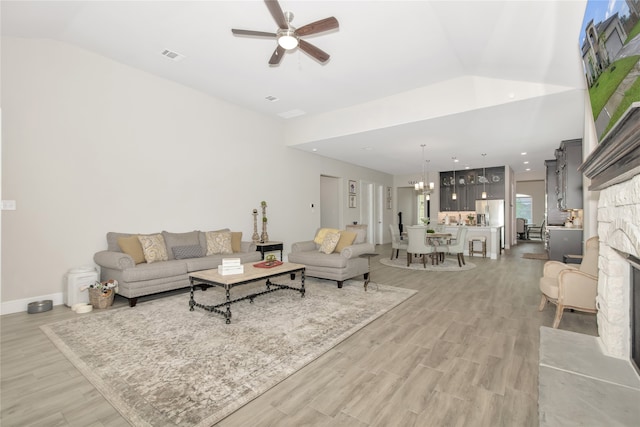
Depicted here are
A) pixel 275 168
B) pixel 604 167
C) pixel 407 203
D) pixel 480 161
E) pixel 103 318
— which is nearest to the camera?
pixel 604 167

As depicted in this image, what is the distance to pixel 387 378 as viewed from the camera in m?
2.16

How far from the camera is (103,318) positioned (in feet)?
11.1

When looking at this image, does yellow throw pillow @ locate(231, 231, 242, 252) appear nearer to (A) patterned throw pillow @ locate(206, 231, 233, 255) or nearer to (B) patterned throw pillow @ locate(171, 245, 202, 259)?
(A) patterned throw pillow @ locate(206, 231, 233, 255)

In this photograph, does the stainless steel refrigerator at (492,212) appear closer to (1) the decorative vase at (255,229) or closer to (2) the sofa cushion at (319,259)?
(2) the sofa cushion at (319,259)

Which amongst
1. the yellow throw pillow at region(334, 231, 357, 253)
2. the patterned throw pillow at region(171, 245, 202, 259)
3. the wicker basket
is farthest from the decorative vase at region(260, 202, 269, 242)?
the wicker basket

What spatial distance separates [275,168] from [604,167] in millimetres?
5961

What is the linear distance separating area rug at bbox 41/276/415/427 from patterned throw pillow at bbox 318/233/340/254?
100 centimetres

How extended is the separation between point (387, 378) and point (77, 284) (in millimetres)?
3976

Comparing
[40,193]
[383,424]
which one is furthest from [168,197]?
[383,424]

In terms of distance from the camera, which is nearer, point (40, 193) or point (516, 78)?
point (40, 193)

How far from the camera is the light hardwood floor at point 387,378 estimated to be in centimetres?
175

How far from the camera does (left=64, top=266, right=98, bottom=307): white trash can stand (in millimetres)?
3760

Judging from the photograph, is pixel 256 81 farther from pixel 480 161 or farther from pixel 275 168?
pixel 480 161

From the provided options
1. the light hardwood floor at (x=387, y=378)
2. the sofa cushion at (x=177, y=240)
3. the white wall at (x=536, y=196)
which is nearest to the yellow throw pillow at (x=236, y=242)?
the sofa cushion at (x=177, y=240)
